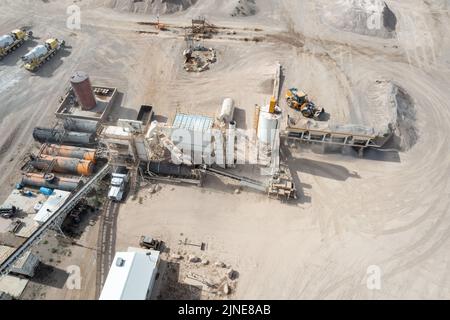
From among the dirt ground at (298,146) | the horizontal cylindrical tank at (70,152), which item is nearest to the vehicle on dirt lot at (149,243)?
the dirt ground at (298,146)

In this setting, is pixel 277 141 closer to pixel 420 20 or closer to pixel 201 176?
pixel 201 176

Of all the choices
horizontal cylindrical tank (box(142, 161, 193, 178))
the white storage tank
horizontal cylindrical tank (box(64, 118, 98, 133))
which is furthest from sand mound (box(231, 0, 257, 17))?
horizontal cylindrical tank (box(142, 161, 193, 178))

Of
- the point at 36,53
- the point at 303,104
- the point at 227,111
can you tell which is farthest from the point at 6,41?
the point at 303,104

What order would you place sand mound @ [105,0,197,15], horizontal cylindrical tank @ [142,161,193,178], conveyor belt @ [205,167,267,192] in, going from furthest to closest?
sand mound @ [105,0,197,15] → horizontal cylindrical tank @ [142,161,193,178] → conveyor belt @ [205,167,267,192]

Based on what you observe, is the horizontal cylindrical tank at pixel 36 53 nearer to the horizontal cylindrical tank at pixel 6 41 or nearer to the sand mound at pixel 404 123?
the horizontal cylindrical tank at pixel 6 41

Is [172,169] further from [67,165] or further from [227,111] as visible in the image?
[67,165]

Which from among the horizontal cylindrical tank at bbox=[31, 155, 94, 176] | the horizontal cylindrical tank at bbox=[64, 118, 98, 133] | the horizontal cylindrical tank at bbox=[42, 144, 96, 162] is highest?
the horizontal cylindrical tank at bbox=[64, 118, 98, 133]

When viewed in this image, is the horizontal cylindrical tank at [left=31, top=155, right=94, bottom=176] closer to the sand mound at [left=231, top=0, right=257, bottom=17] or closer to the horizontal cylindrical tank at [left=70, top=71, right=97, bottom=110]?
the horizontal cylindrical tank at [left=70, top=71, right=97, bottom=110]
